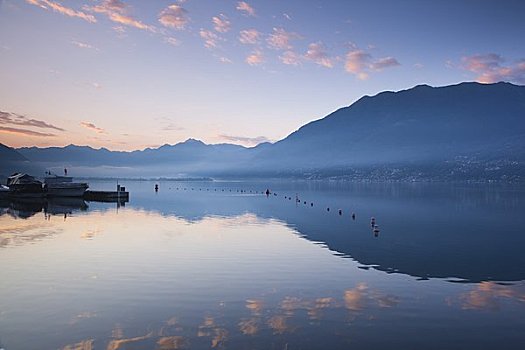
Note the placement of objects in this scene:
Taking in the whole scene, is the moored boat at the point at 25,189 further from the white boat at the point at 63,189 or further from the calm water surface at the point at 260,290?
the calm water surface at the point at 260,290

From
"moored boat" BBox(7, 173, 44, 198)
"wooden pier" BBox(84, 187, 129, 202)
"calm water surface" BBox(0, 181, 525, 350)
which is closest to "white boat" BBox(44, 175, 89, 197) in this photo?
"wooden pier" BBox(84, 187, 129, 202)

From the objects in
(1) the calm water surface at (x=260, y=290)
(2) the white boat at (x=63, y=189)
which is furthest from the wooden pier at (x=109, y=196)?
(1) the calm water surface at (x=260, y=290)

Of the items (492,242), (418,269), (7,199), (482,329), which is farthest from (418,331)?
(7,199)

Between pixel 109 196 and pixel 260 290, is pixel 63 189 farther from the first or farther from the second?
pixel 260 290

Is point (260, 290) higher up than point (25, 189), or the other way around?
point (25, 189)

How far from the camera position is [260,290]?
2558cm

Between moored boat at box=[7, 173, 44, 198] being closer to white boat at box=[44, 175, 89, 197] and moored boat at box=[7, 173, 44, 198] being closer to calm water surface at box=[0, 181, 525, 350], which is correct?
white boat at box=[44, 175, 89, 197]

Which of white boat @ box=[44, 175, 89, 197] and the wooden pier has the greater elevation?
white boat @ box=[44, 175, 89, 197]

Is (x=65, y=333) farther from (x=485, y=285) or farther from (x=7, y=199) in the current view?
(x=7, y=199)

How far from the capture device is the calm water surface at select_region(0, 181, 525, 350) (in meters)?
18.0

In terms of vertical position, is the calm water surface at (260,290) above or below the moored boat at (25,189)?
below

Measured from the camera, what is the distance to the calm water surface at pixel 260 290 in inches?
707

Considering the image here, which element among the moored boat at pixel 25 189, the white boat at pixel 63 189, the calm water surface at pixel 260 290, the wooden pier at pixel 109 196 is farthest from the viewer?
the white boat at pixel 63 189

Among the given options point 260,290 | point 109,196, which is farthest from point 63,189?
point 260,290
